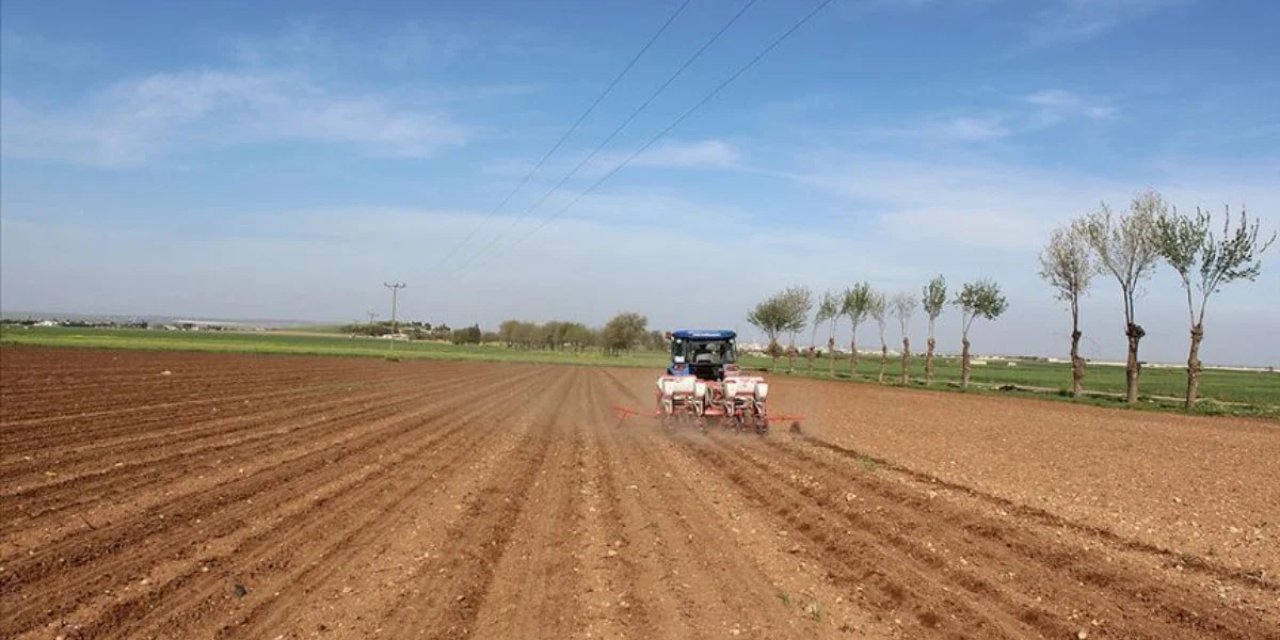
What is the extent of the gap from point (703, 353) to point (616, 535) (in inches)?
689

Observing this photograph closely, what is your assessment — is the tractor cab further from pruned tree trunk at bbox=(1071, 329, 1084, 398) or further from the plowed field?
pruned tree trunk at bbox=(1071, 329, 1084, 398)

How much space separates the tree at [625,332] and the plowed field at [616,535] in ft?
524

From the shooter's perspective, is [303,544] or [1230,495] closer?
[303,544]

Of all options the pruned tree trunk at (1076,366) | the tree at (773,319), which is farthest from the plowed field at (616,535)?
the tree at (773,319)

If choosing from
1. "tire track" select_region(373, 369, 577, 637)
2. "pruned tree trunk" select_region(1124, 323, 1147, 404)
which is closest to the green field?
"pruned tree trunk" select_region(1124, 323, 1147, 404)

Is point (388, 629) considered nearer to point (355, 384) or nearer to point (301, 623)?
point (301, 623)

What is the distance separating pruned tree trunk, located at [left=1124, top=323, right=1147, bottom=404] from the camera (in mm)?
42375

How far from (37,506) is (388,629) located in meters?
7.63

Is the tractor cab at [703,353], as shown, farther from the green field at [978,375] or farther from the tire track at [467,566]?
the green field at [978,375]

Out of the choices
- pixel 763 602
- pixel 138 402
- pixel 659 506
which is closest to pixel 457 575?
pixel 763 602

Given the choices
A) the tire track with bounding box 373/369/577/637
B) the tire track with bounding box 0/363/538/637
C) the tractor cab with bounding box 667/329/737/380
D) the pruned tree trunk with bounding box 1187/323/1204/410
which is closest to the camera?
the tire track with bounding box 373/369/577/637

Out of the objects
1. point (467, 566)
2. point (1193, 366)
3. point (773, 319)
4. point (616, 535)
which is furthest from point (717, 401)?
point (773, 319)

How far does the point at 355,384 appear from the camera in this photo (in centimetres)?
4416

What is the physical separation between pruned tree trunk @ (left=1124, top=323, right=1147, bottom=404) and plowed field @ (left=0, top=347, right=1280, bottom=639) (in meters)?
21.2
